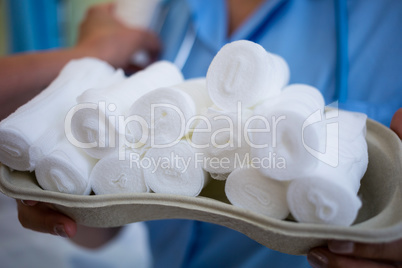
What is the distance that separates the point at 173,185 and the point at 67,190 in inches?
3.9

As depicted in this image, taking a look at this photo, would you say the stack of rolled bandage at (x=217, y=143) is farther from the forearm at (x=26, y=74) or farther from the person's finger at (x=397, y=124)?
the forearm at (x=26, y=74)

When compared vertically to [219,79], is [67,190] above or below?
below

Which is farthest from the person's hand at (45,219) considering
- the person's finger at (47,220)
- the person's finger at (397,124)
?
the person's finger at (397,124)

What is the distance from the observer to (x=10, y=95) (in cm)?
50

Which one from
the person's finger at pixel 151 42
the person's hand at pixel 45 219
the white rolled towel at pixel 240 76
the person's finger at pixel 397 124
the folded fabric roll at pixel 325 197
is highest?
the white rolled towel at pixel 240 76

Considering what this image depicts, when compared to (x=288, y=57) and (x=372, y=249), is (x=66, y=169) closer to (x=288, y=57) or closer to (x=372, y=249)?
(x=372, y=249)

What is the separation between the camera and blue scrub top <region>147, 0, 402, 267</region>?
472mm

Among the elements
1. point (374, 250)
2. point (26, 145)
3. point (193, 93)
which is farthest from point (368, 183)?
point (26, 145)

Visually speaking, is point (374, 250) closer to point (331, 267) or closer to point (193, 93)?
point (331, 267)

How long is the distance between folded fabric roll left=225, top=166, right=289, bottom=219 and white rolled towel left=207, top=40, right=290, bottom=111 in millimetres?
58

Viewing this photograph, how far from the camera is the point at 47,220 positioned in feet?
1.26

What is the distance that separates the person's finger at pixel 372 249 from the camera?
0.28 meters

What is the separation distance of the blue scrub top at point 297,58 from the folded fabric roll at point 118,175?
0.23m

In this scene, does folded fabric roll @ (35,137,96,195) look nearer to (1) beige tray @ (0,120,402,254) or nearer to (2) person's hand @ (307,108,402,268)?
(1) beige tray @ (0,120,402,254)
